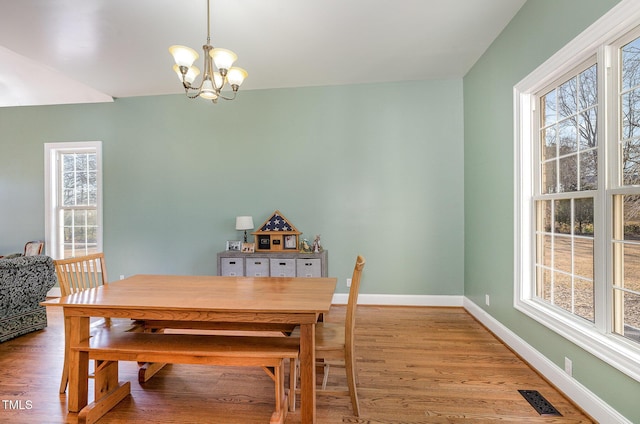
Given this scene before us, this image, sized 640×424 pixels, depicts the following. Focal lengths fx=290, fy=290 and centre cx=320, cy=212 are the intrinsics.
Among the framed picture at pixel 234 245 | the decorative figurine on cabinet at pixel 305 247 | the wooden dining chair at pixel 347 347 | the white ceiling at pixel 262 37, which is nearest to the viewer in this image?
the wooden dining chair at pixel 347 347

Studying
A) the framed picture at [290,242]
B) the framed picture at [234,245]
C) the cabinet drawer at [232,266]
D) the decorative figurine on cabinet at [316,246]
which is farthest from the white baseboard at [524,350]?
the framed picture at [234,245]

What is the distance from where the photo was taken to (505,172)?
2750 mm

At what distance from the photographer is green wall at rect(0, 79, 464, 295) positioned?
3.80 metres

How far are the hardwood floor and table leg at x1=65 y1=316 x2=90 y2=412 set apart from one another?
82mm

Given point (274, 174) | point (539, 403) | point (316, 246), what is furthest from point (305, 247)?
point (539, 403)

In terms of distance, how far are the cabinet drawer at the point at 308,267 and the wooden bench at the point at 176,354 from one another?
169cm

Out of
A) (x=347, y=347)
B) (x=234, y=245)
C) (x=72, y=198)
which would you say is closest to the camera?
(x=347, y=347)

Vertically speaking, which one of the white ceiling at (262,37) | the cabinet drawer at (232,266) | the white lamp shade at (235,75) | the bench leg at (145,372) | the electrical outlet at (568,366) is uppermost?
the white ceiling at (262,37)

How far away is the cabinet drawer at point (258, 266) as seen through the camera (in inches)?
142

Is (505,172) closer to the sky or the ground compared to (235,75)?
closer to the ground

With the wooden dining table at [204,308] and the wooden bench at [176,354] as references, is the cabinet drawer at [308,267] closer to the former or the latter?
the wooden dining table at [204,308]

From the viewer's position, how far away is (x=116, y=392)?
1859 mm

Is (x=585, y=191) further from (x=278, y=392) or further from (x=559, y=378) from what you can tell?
(x=278, y=392)

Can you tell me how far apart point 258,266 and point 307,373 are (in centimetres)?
210
